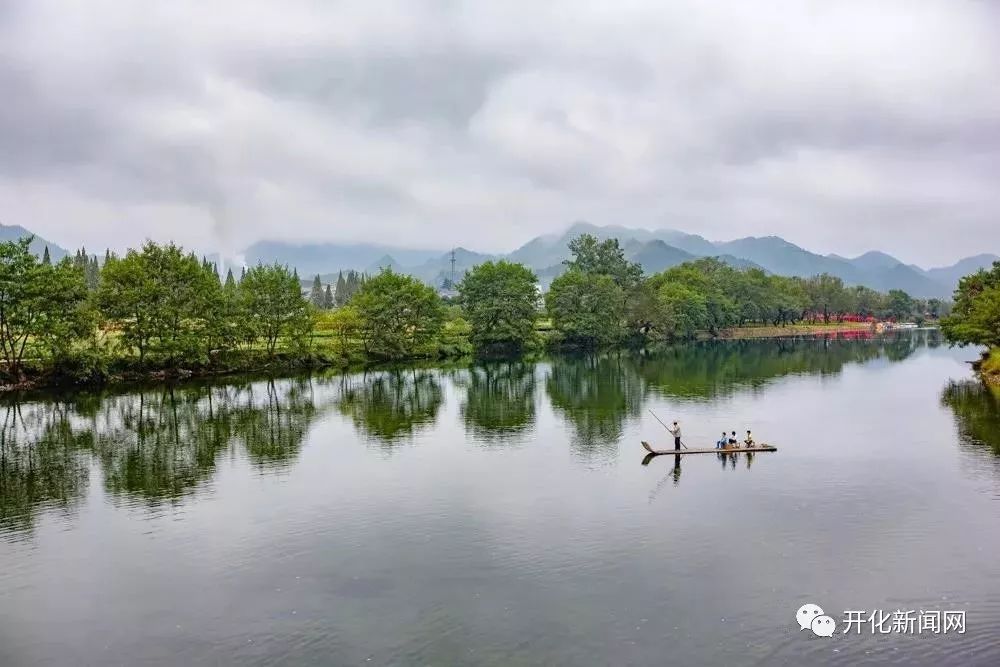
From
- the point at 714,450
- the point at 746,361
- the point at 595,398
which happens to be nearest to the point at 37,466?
the point at 714,450

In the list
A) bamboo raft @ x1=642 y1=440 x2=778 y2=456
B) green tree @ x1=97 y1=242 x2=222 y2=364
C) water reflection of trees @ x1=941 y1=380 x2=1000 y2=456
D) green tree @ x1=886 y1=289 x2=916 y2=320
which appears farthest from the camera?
green tree @ x1=886 y1=289 x2=916 y2=320

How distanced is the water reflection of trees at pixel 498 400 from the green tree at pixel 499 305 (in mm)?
13420

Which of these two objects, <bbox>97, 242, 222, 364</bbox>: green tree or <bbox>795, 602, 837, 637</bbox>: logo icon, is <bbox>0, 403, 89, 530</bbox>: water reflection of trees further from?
<bbox>795, 602, 837, 637</bbox>: logo icon

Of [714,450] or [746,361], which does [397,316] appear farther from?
[714,450]

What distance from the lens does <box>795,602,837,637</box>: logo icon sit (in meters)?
15.6

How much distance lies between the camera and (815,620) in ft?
52.3

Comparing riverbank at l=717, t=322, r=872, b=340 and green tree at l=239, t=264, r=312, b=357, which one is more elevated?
green tree at l=239, t=264, r=312, b=357

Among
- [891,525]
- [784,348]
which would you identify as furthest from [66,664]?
[784,348]

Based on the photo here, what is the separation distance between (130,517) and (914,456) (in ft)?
99.2

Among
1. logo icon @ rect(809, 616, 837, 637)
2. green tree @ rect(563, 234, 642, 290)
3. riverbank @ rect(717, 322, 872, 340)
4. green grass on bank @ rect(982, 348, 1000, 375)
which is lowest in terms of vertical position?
logo icon @ rect(809, 616, 837, 637)

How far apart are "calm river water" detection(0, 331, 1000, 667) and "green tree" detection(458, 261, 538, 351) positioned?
151 ft

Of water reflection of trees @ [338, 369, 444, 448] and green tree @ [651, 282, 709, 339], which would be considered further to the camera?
green tree @ [651, 282, 709, 339]

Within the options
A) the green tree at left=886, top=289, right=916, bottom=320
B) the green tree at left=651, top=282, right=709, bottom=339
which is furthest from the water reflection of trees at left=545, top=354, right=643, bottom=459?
the green tree at left=886, top=289, right=916, bottom=320

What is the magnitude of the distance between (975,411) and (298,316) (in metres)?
56.9
